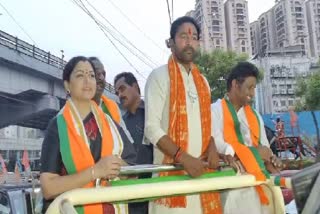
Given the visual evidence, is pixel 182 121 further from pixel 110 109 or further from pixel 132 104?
pixel 132 104

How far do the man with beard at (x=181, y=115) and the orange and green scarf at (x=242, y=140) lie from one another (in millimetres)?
209

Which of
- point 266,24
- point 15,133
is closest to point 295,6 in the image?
point 266,24

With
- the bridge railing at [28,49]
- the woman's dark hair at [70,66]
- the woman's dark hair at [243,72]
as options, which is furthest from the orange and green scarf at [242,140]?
the bridge railing at [28,49]

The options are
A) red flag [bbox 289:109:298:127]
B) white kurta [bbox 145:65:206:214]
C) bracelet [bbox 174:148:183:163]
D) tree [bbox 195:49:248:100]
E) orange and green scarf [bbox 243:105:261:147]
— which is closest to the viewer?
bracelet [bbox 174:148:183:163]

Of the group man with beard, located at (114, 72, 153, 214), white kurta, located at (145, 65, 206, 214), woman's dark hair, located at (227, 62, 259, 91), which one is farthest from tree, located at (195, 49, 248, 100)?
white kurta, located at (145, 65, 206, 214)

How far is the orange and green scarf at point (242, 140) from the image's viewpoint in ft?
7.88

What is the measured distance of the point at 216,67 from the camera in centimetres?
2789

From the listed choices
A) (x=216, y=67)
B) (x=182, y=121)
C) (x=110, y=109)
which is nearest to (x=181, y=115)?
(x=182, y=121)

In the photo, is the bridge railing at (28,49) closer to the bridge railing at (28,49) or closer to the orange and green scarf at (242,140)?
the bridge railing at (28,49)

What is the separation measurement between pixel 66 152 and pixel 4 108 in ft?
78.2

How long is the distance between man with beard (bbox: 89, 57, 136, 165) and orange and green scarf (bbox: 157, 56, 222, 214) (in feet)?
0.71

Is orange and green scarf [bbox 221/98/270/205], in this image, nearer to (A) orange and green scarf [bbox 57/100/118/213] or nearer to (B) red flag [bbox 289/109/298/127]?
(A) orange and green scarf [bbox 57/100/118/213]

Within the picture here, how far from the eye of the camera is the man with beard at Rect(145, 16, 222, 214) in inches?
88.1

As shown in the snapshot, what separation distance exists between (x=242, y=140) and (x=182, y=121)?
0.54 meters
